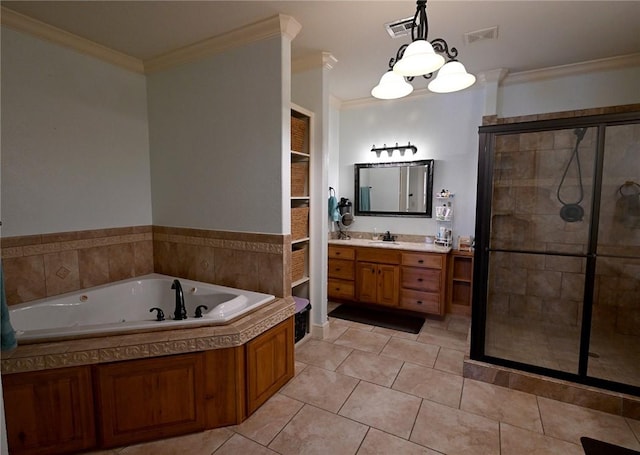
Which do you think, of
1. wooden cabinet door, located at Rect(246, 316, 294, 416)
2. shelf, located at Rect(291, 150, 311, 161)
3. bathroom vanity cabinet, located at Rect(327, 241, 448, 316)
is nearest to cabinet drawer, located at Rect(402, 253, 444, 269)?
bathroom vanity cabinet, located at Rect(327, 241, 448, 316)

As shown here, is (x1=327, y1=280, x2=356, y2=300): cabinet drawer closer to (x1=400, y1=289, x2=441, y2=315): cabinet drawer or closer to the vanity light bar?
(x1=400, y1=289, x2=441, y2=315): cabinet drawer

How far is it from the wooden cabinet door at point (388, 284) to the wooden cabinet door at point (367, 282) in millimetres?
56

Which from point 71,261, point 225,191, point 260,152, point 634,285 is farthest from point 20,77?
point 634,285

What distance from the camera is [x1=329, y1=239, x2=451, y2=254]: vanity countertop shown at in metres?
3.44

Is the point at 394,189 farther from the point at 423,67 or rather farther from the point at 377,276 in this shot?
the point at 423,67

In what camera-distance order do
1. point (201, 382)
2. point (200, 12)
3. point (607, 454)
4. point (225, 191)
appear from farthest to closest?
point (225, 191)
point (200, 12)
point (201, 382)
point (607, 454)

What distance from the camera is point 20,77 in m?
2.28

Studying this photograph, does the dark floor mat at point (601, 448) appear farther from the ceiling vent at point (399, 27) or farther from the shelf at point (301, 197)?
the ceiling vent at point (399, 27)

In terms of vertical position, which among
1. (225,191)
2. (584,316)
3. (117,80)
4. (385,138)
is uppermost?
(117,80)

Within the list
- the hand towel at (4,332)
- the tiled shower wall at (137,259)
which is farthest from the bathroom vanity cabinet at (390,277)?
the hand towel at (4,332)

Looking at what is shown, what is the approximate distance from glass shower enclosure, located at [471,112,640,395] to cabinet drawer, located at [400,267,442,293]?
80 centimetres

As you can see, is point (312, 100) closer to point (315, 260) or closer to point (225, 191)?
point (225, 191)

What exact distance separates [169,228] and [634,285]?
4.08m

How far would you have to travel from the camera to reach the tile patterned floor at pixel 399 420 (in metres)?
1.81
